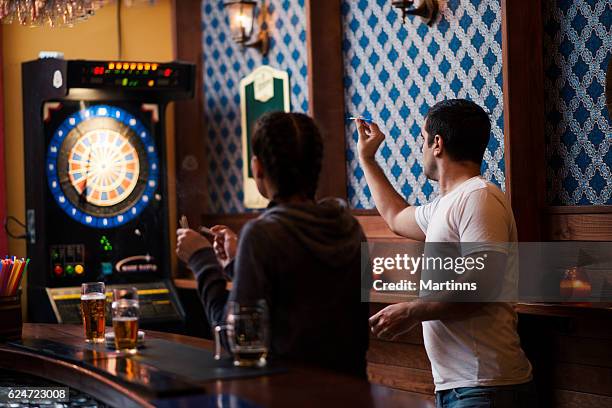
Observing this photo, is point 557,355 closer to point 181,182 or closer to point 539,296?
point 539,296

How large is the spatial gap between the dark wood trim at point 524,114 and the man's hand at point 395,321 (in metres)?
1.26

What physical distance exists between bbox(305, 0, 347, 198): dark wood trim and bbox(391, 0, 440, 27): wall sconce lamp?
0.69 meters

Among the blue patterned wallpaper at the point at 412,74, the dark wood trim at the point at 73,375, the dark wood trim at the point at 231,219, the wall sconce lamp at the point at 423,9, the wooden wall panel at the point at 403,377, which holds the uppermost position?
the wall sconce lamp at the point at 423,9

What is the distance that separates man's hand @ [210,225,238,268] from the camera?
2.54 metres

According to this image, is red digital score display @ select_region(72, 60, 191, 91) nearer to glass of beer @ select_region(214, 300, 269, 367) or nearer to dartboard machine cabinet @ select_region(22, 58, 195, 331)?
dartboard machine cabinet @ select_region(22, 58, 195, 331)

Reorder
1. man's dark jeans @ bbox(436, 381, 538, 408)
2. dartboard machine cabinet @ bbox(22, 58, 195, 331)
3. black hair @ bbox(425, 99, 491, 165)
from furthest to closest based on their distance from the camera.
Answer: dartboard machine cabinet @ bbox(22, 58, 195, 331), black hair @ bbox(425, 99, 491, 165), man's dark jeans @ bbox(436, 381, 538, 408)

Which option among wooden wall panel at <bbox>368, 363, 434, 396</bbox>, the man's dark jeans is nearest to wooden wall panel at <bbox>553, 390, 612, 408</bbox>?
wooden wall panel at <bbox>368, 363, 434, 396</bbox>

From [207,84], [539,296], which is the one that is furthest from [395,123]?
[207,84]

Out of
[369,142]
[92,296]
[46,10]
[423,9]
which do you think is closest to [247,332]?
[92,296]

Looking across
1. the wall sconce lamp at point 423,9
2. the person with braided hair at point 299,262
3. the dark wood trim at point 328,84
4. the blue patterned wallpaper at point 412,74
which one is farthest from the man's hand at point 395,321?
the dark wood trim at point 328,84

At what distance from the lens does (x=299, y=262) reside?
2211mm

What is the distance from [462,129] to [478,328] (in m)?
0.64

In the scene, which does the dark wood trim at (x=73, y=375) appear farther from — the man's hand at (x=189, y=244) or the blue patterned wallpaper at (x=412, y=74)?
the blue patterned wallpaper at (x=412, y=74)

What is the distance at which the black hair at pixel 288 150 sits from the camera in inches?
88.9
